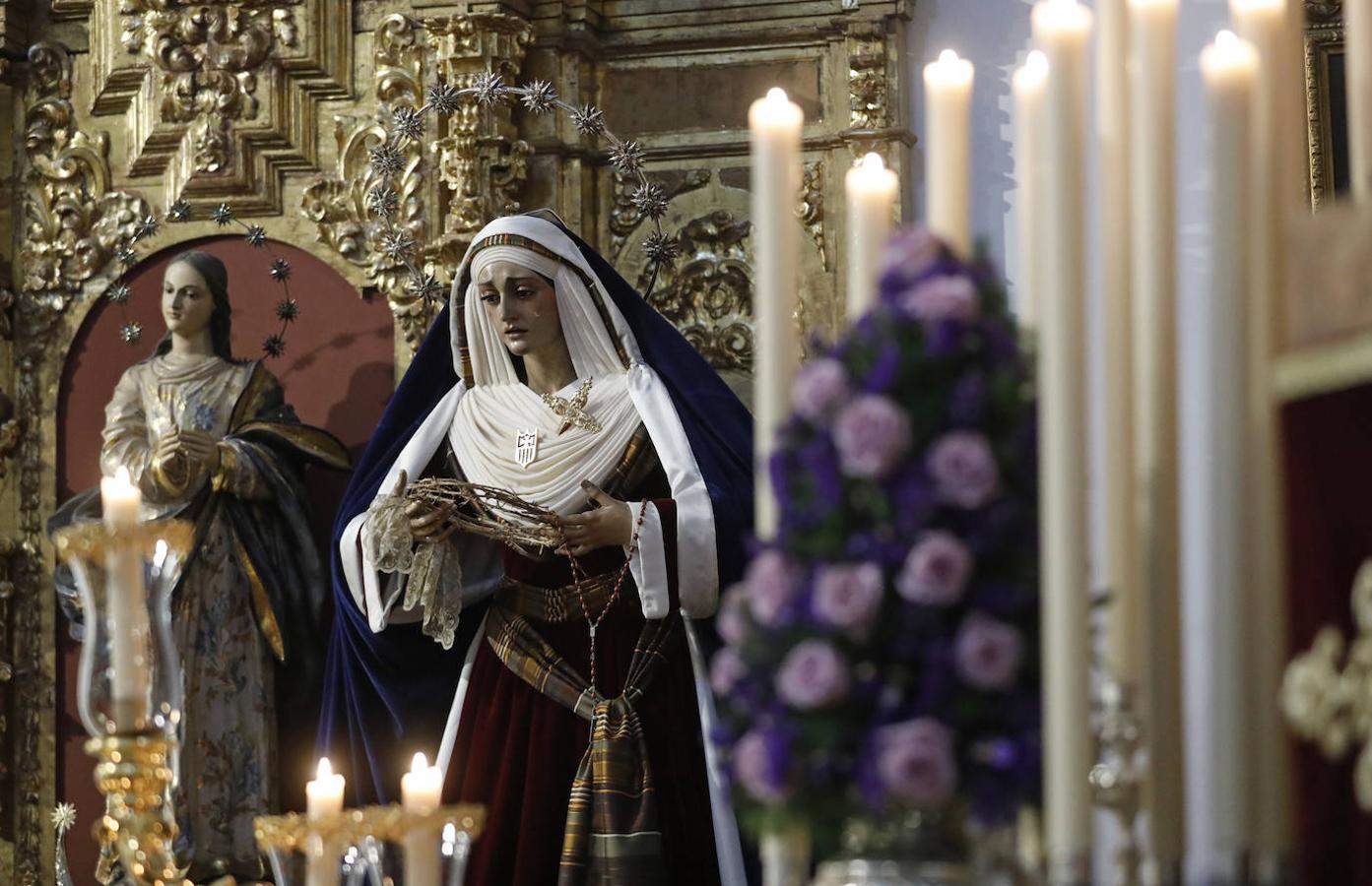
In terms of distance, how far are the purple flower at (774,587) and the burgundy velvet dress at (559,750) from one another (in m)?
2.54

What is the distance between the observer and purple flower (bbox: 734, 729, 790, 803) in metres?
1.80

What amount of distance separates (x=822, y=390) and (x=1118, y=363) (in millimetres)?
256

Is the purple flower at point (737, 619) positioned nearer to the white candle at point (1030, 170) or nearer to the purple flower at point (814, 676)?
the purple flower at point (814, 676)

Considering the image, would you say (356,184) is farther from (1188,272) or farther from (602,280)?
(1188,272)

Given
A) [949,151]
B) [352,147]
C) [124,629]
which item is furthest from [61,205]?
[949,151]

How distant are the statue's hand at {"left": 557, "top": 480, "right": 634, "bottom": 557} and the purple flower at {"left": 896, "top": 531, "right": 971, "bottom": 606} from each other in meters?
2.61

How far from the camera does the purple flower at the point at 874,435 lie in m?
1.78

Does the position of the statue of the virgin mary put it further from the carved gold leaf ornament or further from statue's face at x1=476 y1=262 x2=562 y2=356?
the carved gold leaf ornament

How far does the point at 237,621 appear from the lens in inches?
204

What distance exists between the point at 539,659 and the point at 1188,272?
68.8 inches

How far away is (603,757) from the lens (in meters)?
4.30

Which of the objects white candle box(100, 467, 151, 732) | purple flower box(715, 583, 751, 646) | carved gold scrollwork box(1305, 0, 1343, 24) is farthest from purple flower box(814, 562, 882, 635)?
carved gold scrollwork box(1305, 0, 1343, 24)

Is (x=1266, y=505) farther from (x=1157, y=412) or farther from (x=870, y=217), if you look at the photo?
(x=870, y=217)

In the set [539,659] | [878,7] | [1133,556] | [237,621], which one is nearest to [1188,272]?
[878,7]
